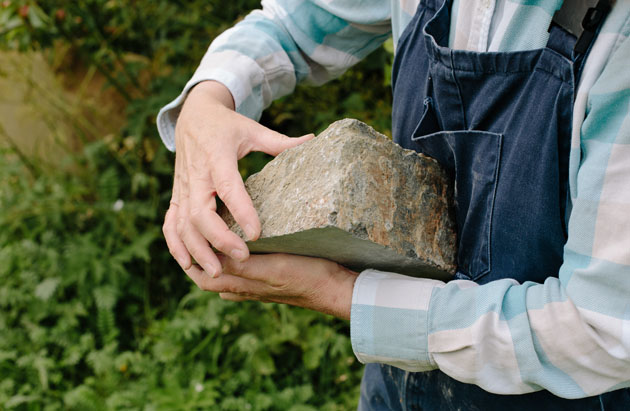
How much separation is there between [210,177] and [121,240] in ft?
8.03

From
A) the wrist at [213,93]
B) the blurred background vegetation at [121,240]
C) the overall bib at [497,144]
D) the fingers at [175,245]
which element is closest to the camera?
the overall bib at [497,144]

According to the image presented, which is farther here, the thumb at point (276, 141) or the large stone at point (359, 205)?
the thumb at point (276, 141)

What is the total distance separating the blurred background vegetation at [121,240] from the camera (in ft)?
8.73

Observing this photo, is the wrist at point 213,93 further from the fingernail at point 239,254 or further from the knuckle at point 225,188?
the fingernail at point 239,254

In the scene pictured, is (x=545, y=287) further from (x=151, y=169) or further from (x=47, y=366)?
(x=151, y=169)

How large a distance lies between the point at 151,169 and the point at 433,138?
2.87m

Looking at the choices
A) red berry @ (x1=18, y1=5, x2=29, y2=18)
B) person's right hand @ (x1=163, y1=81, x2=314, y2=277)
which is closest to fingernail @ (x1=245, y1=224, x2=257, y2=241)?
person's right hand @ (x1=163, y1=81, x2=314, y2=277)

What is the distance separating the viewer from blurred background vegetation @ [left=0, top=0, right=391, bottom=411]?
2.66 m

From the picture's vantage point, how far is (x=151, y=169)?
3.60 m

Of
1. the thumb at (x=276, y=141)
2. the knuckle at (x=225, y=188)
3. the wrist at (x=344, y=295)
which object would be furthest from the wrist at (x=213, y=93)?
the wrist at (x=344, y=295)

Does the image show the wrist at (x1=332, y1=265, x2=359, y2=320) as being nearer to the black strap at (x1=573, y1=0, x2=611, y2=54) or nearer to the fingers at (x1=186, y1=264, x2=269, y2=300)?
the fingers at (x1=186, y1=264, x2=269, y2=300)

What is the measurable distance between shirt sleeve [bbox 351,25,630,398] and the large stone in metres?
0.09

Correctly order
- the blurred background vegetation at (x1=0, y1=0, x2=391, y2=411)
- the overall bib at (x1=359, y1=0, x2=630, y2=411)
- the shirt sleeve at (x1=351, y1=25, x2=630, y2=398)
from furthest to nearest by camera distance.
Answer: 1. the blurred background vegetation at (x1=0, y1=0, x2=391, y2=411)
2. the overall bib at (x1=359, y1=0, x2=630, y2=411)
3. the shirt sleeve at (x1=351, y1=25, x2=630, y2=398)

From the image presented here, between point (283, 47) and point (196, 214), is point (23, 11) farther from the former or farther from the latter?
point (196, 214)
